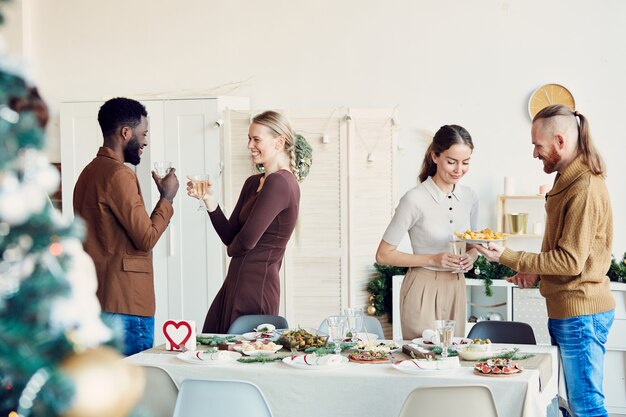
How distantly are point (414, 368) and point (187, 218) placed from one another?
3675 mm

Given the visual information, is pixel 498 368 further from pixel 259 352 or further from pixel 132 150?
pixel 132 150

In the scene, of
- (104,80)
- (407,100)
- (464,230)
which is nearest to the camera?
(464,230)

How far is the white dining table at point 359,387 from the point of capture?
2668 mm

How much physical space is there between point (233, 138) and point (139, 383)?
17.7 feet

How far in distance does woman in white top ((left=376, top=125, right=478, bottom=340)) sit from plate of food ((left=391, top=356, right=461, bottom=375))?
26.4 inches

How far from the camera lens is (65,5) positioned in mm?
7047

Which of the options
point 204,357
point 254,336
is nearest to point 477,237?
point 254,336

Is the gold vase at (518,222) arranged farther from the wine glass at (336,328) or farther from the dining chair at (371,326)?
the wine glass at (336,328)

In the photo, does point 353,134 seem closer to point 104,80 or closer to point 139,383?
point 104,80

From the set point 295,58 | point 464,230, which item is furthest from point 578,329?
point 295,58

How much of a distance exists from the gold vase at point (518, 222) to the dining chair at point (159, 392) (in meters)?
3.57

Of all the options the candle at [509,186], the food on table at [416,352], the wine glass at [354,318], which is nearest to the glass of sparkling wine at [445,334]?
the food on table at [416,352]

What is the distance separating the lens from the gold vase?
232 inches

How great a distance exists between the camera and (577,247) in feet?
10.2
